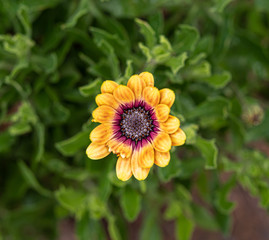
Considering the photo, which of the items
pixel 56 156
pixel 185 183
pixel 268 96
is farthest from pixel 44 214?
pixel 268 96

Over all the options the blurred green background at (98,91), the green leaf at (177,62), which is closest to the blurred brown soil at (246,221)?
the blurred green background at (98,91)

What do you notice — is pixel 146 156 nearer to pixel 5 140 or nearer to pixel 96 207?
pixel 96 207

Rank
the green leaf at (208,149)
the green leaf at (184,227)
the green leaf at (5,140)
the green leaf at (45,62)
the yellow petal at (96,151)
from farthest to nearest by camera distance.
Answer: the green leaf at (184,227)
the green leaf at (5,140)
the green leaf at (45,62)
the green leaf at (208,149)
the yellow petal at (96,151)

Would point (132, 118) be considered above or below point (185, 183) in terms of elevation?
above

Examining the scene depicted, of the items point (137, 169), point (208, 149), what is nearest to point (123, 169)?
point (137, 169)

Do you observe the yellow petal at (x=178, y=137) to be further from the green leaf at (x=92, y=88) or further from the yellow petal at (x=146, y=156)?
the green leaf at (x=92, y=88)

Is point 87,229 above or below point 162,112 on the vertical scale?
below

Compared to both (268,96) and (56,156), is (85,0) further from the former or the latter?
(268,96)
